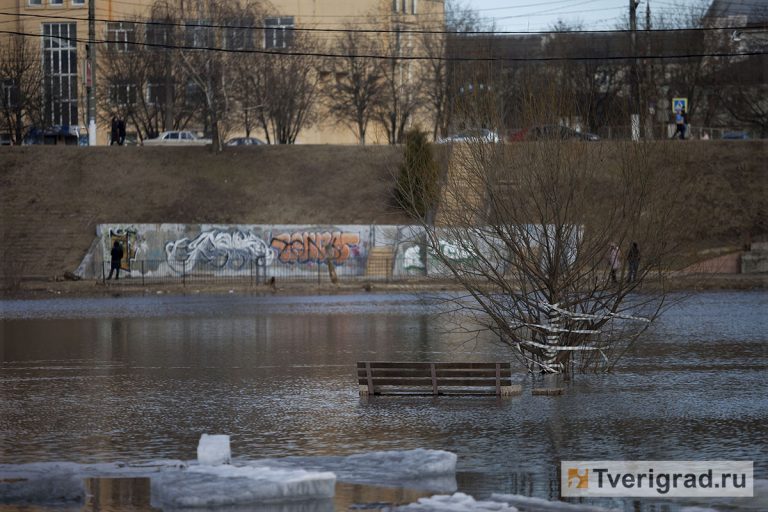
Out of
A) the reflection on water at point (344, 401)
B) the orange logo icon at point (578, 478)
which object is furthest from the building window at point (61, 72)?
the orange logo icon at point (578, 478)

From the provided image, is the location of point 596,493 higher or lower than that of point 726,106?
lower

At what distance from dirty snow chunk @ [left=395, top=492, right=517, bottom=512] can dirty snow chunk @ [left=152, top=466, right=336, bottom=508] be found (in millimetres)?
906

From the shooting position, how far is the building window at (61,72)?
76.2 m

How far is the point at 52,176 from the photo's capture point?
2324 inches

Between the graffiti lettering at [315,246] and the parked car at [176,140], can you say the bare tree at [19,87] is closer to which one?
the parked car at [176,140]

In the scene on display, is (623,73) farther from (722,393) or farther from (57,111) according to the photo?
(722,393)

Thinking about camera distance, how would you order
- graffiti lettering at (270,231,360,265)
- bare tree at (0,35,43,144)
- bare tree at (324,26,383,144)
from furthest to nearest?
bare tree at (324,26,383,144)
bare tree at (0,35,43,144)
graffiti lettering at (270,231,360,265)

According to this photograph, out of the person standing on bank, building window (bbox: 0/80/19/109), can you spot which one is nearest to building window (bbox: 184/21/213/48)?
building window (bbox: 0/80/19/109)

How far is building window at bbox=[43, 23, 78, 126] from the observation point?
76250mm

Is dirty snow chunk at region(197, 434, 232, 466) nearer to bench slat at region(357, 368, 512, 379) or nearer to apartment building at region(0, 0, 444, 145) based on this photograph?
bench slat at region(357, 368, 512, 379)

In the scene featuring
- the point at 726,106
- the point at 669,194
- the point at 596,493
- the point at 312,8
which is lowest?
the point at 596,493

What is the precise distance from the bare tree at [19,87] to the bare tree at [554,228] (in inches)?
2092

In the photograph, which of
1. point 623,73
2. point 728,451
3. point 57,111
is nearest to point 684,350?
point 728,451

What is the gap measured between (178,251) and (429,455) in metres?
39.9
